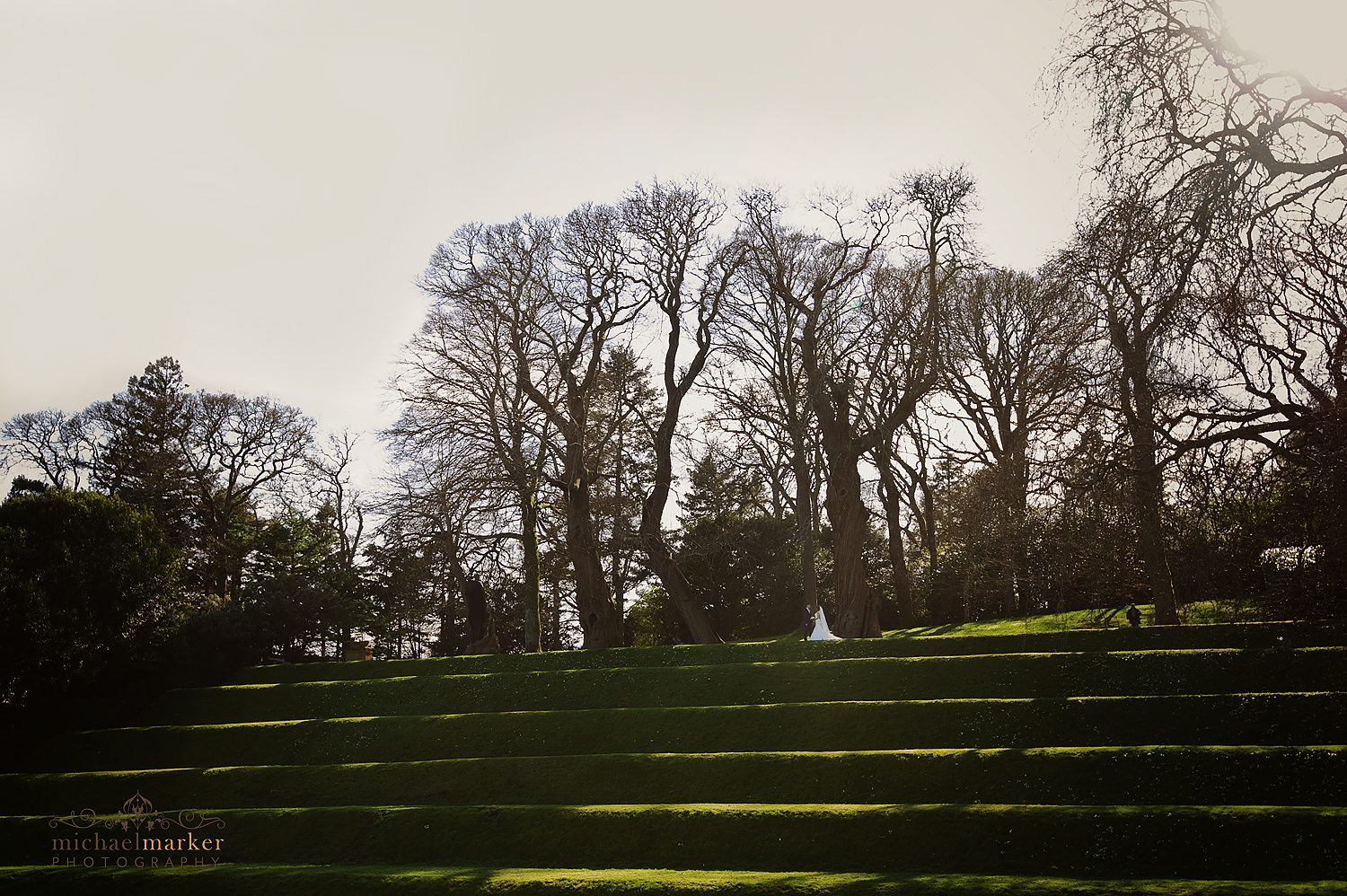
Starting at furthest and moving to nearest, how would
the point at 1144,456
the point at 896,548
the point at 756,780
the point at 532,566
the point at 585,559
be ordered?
the point at 896,548
the point at 532,566
the point at 585,559
the point at 756,780
the point at 1144,456

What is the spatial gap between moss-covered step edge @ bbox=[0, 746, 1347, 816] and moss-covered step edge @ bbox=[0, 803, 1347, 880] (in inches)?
33.9

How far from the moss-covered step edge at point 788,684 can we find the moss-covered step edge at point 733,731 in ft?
4.04

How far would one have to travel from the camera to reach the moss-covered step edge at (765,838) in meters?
9.28

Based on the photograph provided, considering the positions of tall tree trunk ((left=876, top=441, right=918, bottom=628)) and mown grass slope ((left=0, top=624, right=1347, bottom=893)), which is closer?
mown grass slope ((left=0, top=624, right=1347, bottom=893))

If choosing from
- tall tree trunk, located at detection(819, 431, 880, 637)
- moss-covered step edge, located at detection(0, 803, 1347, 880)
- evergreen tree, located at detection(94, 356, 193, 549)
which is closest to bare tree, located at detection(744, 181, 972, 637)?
tall tree trunk, located at detection(819, 431, 880, 637)

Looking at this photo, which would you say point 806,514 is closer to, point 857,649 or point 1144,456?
point 857,649

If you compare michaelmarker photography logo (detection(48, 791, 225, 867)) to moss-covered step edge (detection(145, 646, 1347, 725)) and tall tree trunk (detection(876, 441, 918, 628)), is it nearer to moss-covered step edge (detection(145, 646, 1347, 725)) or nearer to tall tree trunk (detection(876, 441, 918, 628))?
moss-covered step edge (detection(145, 646, 1347, 725))

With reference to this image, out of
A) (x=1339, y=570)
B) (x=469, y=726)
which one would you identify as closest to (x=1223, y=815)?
(x=1339, y=570)

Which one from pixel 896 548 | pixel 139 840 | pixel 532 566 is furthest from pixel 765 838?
pixel 896 548

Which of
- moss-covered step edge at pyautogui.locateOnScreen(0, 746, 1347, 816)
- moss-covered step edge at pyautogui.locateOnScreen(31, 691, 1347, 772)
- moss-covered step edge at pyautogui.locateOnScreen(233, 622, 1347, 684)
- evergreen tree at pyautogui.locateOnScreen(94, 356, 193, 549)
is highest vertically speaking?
evergreen tree at pyautogui.locateOnScreen(94, 356, 193, 549)

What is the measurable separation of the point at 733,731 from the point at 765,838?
4.00m

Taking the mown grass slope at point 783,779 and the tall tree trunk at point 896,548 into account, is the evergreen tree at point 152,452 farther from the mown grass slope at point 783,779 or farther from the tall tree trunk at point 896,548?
the tall tree trunk at point 896,548

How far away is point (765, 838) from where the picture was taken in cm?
1098

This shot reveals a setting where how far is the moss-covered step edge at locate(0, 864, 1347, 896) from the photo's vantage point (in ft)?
27.9
